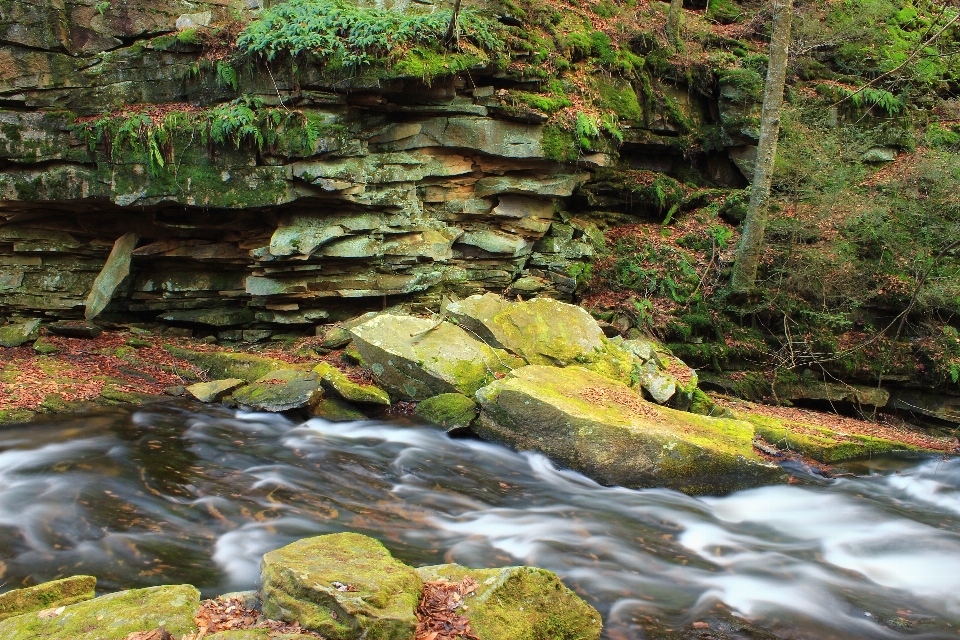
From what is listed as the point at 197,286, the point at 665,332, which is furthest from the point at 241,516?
the point at 665,332

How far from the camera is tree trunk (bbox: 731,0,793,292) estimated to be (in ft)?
34.4

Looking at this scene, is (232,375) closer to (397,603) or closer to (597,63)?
(397,603)

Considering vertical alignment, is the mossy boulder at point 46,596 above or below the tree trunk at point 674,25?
below

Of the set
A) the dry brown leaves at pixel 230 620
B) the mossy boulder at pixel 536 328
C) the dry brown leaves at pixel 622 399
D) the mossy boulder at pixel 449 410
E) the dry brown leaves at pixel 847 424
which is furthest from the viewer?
the mossy boulder at pixel 536 328

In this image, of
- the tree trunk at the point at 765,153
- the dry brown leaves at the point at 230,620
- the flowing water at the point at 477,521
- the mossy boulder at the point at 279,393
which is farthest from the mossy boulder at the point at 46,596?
the tree trunk at the point at 765,153

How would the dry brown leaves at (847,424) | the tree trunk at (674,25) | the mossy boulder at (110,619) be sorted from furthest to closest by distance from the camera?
the tree trunk at (674,25) → the dry brown leaves at (847,424) → the mossy boulder at (110,619)

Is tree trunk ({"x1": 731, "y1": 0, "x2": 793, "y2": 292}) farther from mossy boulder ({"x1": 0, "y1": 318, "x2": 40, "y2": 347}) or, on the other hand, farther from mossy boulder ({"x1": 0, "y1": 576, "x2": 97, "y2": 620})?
mossy boulder ({"x1": 0, "y1": 318, "x2": 40, "y2": 347})

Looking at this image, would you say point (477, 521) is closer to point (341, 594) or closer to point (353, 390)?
point (341, 594)

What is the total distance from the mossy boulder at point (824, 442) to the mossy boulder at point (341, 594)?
5857 millimetres

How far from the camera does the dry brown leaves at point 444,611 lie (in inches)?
135

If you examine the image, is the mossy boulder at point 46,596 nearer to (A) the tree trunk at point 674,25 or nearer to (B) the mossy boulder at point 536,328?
(B) the mossy boulder at point 536,328

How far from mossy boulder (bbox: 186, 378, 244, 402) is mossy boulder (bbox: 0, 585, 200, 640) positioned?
5.25 m

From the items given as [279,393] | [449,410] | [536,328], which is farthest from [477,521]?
[536,328]

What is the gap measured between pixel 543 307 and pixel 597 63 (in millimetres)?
Answer: 5571
